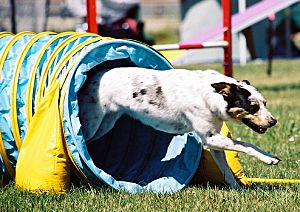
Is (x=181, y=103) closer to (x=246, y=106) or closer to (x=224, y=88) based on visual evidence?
(x=224, y=88)

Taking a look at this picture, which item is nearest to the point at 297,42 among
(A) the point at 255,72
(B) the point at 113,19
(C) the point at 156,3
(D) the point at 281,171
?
(B) the point at 113,19

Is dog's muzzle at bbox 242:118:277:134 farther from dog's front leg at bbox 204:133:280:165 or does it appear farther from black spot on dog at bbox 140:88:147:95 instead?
black spot on dog at bbox 140:88:147:95

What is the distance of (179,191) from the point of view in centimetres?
541

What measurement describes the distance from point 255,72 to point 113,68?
12160 millimetres

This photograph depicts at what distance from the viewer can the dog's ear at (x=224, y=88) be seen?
512cm

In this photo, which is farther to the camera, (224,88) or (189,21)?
(189,21)

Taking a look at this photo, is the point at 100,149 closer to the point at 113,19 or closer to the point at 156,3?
the point at 113,19

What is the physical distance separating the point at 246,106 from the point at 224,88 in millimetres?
179

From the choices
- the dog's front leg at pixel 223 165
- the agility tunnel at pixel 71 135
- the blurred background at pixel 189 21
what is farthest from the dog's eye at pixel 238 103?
the blurred background at pixel 189 21

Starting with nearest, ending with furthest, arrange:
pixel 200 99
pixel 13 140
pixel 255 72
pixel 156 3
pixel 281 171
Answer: pixel 200 99 → pixel 13 140 → pixel 281 171 → pixel 255 72 → pixel 156 3

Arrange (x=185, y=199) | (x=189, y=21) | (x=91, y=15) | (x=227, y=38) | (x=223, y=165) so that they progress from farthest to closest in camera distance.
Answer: (x=189, y=21) → (x=227, y=38) → (x=91, y=15) → (x=223, y=165) → (x=185, y=199)

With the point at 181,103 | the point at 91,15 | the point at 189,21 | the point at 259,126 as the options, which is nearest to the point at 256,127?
the point at 259,126

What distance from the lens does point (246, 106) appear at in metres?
5.11

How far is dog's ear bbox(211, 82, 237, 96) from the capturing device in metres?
5.12
